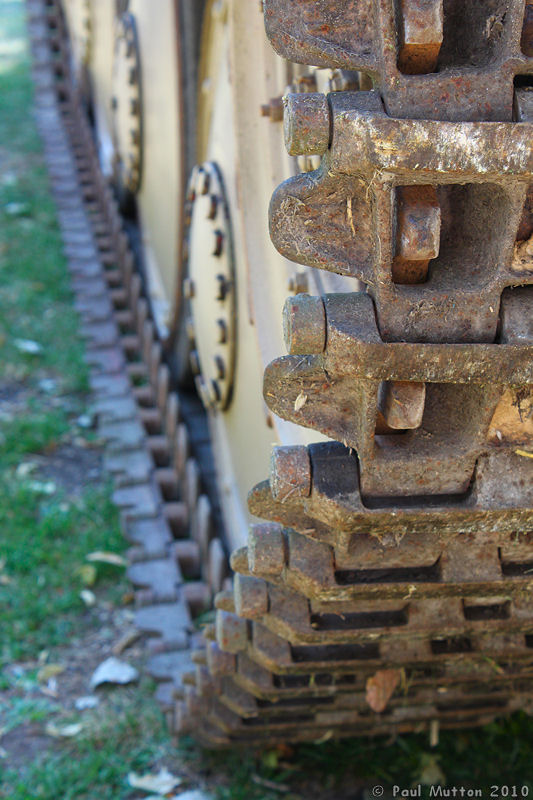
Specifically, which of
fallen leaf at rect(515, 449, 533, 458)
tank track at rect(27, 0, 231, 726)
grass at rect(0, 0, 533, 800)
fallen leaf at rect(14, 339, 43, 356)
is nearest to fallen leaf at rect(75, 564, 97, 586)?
grass at rect(0, 0, 533, 800)

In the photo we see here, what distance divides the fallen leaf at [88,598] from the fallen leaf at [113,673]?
0.25 meters

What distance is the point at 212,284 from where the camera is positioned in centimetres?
239

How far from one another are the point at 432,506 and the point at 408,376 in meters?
0.23

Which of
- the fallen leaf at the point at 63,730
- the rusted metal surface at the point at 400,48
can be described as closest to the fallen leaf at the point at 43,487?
the fallen leaf at the point at 63,730

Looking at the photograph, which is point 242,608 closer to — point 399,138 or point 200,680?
point 200,680

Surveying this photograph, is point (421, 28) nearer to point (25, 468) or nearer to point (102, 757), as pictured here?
point (102, 757)

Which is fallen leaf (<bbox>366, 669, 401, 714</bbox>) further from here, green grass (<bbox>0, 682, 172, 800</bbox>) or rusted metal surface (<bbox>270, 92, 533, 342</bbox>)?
rusted metal surface (<bbox>270, 92, 533, 342</bbox>)

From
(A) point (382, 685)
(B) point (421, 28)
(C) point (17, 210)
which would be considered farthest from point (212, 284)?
(C) point (17, 210)

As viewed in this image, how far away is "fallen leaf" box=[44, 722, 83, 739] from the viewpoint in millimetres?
2412

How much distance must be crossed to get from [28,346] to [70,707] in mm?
2058

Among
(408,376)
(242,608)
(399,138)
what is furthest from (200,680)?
(399,138)

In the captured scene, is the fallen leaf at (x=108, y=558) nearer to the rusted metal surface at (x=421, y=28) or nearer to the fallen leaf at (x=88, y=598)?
the fallen leaf at (x=88, y=598)

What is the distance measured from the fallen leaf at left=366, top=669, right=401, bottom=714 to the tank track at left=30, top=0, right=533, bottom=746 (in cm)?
→ 13

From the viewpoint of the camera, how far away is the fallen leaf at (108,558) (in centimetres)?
301
